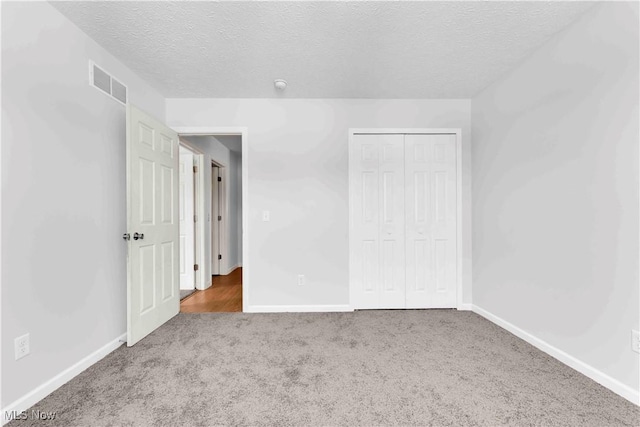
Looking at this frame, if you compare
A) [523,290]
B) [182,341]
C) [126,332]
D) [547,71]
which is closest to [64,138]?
[126,332]

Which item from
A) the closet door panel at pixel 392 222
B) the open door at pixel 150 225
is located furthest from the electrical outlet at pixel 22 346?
the closet door panel at pixel 392 222

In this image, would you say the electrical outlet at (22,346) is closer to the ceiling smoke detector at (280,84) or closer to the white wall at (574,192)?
the ceiling smoke detector at (280,84)

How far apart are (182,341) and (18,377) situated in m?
0.96

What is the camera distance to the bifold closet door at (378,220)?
9.75ft

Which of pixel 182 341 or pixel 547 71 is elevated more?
pixel 547 71

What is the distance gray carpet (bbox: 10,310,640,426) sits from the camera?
1396 mm

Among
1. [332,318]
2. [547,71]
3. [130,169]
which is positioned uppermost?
[547,71]

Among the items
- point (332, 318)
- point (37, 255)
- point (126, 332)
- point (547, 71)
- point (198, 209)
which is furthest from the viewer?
point (198, 209)

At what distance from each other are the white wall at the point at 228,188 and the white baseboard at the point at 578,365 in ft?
12.6

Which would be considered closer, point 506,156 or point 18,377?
point 18,377

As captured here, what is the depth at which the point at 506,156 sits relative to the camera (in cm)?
246

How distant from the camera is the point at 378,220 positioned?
9.79 ft

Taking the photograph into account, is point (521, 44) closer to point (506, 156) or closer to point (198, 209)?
point (506, 156)
